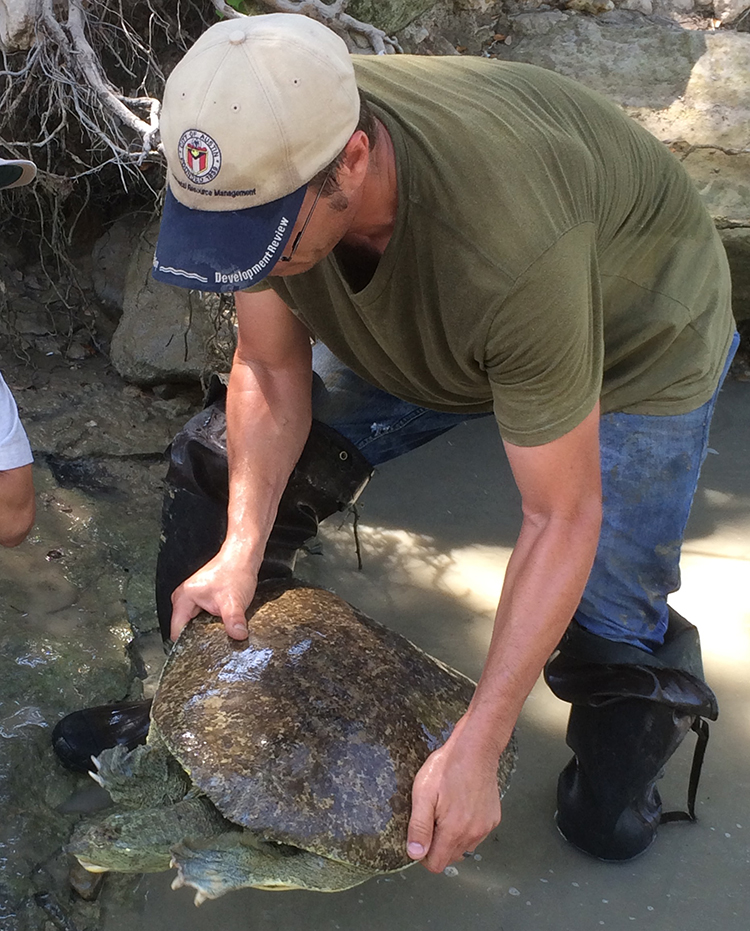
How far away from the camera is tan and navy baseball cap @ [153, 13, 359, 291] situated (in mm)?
1557

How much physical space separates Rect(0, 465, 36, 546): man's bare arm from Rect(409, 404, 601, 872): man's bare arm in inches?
43.3

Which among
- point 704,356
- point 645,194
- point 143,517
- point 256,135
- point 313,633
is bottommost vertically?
point 143,517

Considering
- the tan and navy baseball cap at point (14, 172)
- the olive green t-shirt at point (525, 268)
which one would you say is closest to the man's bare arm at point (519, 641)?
the olive green t-shirt at point (525, 268)

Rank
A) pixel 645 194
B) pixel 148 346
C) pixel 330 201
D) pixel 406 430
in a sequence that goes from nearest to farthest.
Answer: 1. pixel 330 201
2. pixel 645 194
3. pixel 406 430
4. pixel 148 346

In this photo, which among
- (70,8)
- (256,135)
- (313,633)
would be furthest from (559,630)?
(70,8)

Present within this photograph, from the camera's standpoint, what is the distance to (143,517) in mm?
3490

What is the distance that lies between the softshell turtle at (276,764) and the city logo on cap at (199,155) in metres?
0.99

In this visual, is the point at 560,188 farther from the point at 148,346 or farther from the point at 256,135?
the point at 148,346

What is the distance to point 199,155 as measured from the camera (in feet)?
5.16

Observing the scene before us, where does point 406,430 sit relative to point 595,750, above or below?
above

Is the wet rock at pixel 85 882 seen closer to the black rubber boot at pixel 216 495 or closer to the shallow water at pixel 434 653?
the shallow water at pixel 434 653

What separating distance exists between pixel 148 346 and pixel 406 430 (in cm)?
177

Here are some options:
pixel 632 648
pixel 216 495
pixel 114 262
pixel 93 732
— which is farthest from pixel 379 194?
pixel 114 262

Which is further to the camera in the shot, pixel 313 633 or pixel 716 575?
pixel 716 575
